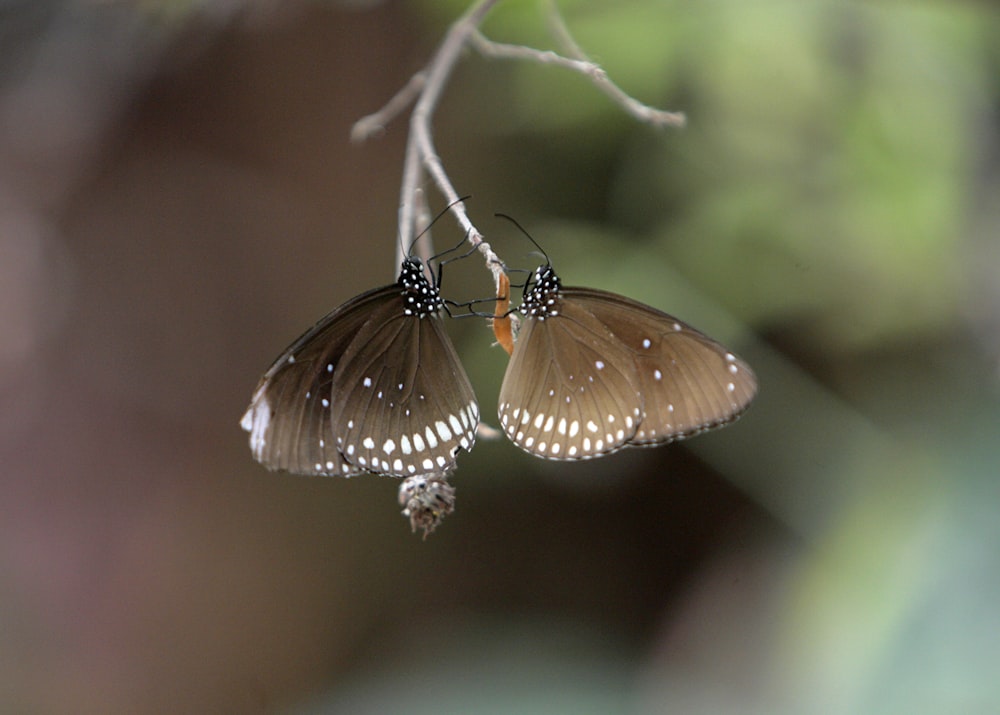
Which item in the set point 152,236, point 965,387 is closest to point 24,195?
point 152,236

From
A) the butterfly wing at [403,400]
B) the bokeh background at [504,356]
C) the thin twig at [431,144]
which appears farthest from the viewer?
the bokeh background at [504,356]

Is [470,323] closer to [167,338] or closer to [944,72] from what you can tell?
[167,338]

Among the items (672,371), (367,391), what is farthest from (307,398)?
(672,371)

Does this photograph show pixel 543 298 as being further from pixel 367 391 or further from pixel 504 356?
pixel 504 356

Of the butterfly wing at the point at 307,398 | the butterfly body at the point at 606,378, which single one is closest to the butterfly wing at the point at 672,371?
the butterfly body at the point at 606,378

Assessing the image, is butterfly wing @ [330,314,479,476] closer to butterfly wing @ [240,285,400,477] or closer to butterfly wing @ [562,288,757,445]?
butterfly wing @ [240,285,400,477]

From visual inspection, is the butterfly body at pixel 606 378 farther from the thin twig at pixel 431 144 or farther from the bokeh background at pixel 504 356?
the bokeh background at pixel 504 356

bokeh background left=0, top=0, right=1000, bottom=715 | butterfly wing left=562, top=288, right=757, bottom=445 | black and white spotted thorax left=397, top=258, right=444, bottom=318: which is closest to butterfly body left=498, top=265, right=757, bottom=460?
butterfly wing left=562, top=288, right=757, bottom=445

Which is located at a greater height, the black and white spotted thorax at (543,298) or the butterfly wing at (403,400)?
the black and white spotted thorax at (543,298)
